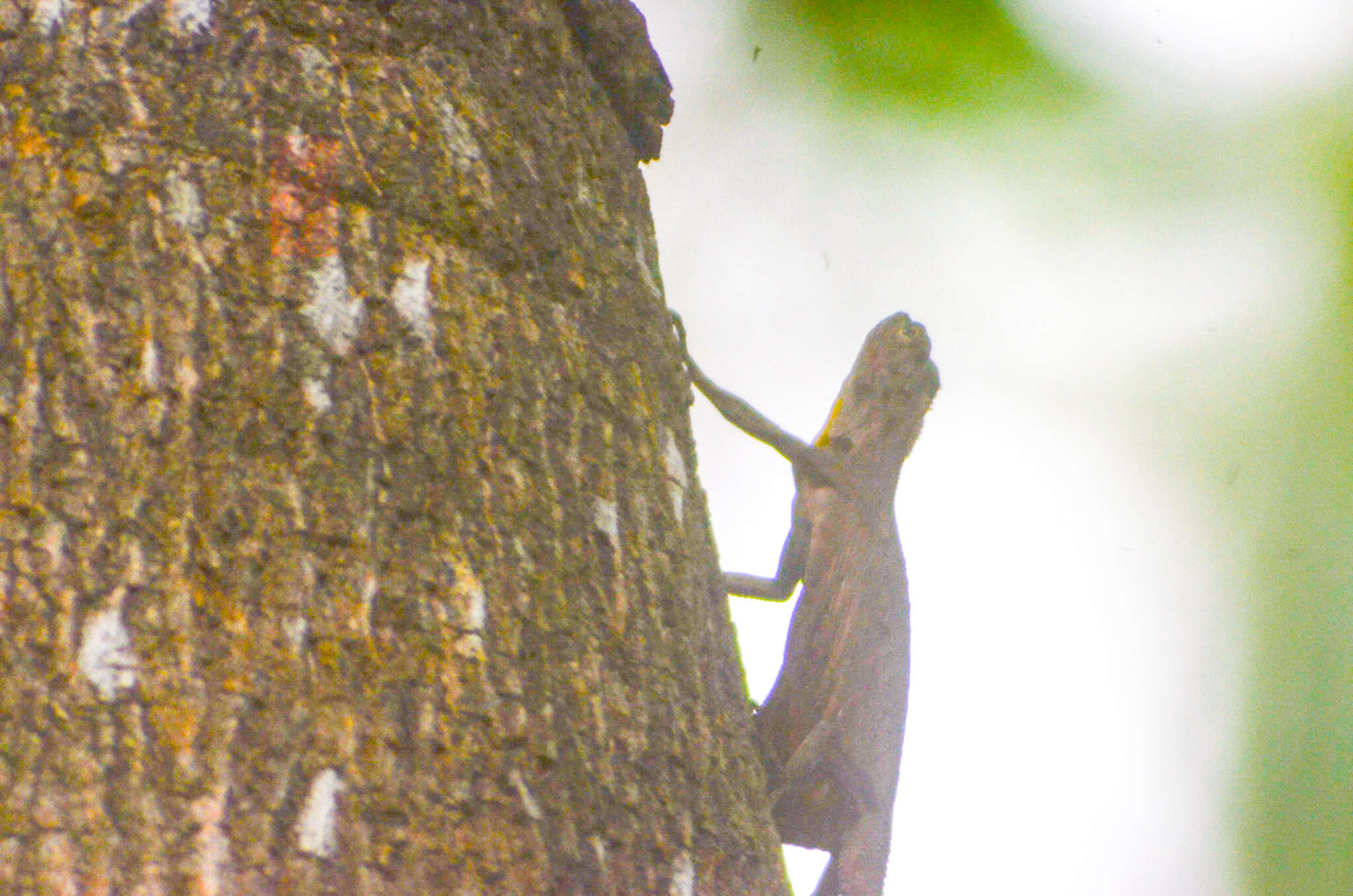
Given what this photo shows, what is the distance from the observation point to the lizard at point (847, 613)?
2.67m

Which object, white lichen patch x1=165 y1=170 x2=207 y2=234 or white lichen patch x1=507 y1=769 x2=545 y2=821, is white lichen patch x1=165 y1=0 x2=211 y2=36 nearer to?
white lichen patch x1=165 y1=170 x2=207 y2=234

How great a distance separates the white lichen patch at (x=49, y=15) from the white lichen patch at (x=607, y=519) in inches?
29.4

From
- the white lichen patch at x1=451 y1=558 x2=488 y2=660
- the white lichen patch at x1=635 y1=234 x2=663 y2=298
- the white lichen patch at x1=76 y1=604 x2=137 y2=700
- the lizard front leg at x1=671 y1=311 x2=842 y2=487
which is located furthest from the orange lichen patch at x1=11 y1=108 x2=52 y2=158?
the lizard front leg at x1=671 y1=311 x2=842 y2=487

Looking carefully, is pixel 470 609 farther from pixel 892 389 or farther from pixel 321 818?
pixel 892 389

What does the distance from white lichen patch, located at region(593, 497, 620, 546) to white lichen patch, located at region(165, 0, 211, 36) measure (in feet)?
2.18

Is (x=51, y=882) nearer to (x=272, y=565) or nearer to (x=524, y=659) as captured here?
(x=272, y=565)

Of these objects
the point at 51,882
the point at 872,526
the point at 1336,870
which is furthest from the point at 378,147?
the point at 1336,870

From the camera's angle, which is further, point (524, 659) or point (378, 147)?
point (378, 147)

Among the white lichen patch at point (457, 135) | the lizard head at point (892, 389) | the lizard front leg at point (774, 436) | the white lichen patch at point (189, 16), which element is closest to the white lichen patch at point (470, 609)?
the white lichen patch at point (457, 135)

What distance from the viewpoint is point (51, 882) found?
80cm

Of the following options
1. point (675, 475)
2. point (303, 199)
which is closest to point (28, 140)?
point (303, 199)

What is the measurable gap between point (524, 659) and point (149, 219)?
22.3 inches

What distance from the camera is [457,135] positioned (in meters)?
1.22

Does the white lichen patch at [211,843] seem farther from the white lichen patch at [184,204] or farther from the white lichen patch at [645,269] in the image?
the white lichen patch at [645,269]
